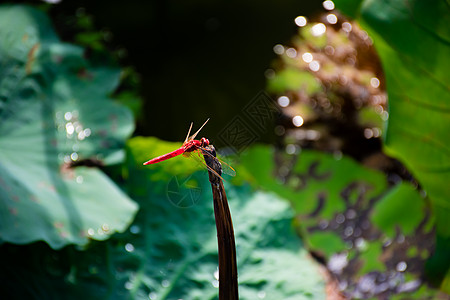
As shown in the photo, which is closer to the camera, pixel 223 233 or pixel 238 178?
pixel 223 233

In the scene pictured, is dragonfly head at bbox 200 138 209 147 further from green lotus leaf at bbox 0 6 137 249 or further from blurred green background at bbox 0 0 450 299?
green lotus leaf at bbox 0 6 137 249

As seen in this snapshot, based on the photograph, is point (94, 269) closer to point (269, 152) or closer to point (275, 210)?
point (275, 210)

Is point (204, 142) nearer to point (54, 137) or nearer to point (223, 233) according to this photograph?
point (223, 233)

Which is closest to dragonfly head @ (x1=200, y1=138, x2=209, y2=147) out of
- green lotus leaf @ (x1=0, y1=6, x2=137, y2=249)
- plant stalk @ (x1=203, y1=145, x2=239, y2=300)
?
plant stalk @ (x1=203, y1=145, x2=239, y2=300)

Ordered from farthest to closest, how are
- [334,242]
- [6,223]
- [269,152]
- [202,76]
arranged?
[202,76]
[269,152]
[334,242]
[6,223]

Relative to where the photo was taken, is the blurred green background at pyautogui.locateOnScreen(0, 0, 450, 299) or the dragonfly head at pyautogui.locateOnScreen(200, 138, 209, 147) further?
the blurred green background at pyautogui.locateOnScreen(0, 0, 450, 299)

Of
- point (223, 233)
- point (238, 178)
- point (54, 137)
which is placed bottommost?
point (54, 137)

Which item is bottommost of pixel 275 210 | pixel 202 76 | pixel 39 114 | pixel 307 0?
pixel 202 76

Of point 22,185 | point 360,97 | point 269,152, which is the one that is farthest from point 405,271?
point 22,185

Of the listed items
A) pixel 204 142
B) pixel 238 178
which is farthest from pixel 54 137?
pixel 204 142
